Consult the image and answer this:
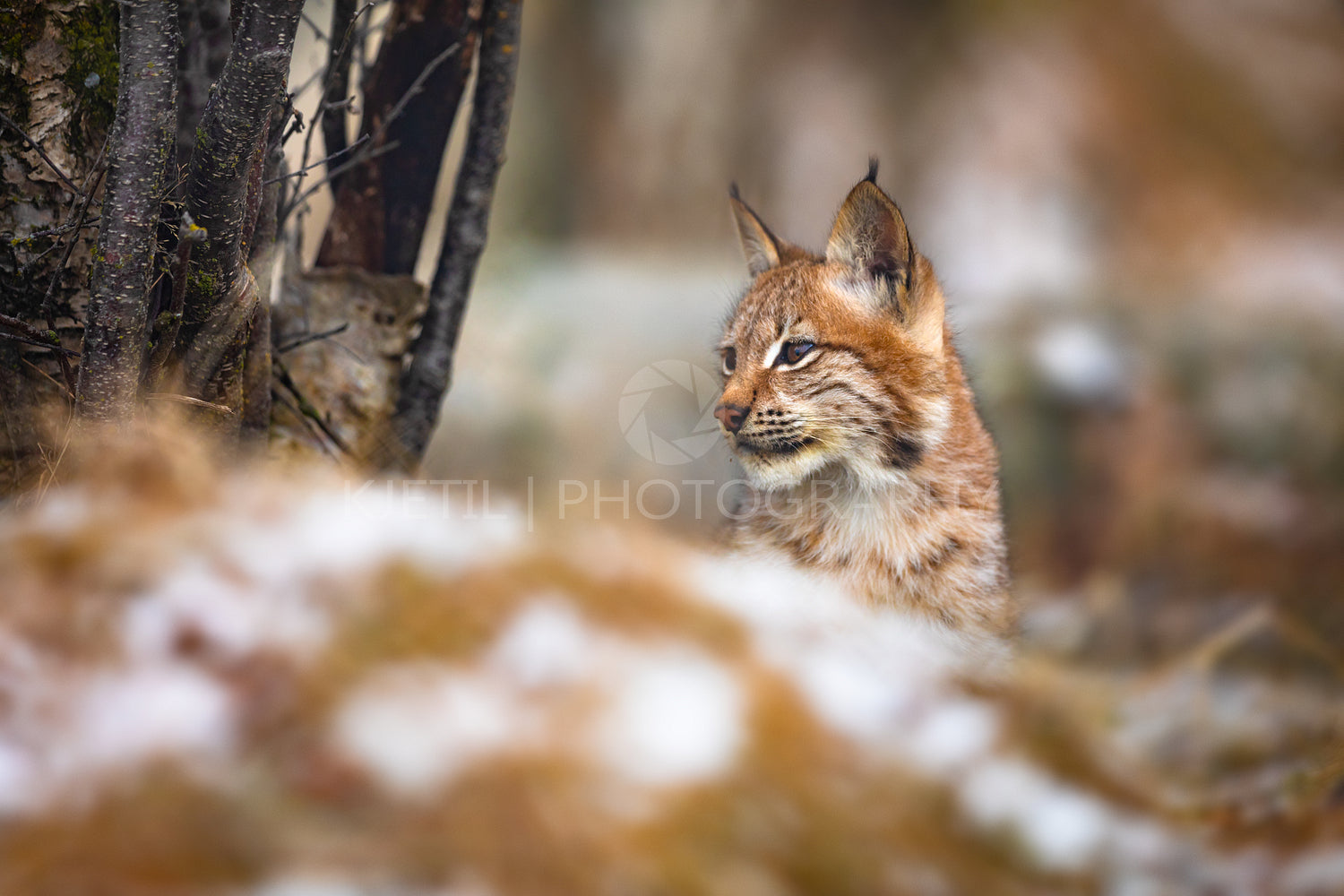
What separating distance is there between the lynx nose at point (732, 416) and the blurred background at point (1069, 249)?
0.87 meters

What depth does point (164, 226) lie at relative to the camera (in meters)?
1.28

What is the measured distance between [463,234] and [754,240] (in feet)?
1.80

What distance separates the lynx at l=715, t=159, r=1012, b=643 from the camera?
4.68 ft

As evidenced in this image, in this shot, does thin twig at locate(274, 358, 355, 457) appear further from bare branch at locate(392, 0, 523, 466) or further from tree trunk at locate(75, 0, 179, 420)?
tree trunk at locate(75, 0, 179, 420)

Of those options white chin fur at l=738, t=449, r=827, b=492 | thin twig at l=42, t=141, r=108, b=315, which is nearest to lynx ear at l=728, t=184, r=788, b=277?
white chin fur at l=738, t=449, r=827, b=492

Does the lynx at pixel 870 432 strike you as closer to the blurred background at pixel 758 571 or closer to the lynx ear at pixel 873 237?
the lynx ear at pixel 873 237

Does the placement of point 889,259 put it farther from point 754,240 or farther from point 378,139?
point 378,139

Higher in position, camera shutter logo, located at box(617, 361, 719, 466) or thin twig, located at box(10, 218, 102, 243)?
thin twig, located at box(10, 218, 102, 243)

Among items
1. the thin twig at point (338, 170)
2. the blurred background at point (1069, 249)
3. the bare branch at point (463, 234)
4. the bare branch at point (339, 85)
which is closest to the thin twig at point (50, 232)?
the thin twig at point (338, 170)

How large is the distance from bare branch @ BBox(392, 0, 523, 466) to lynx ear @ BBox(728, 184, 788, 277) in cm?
47

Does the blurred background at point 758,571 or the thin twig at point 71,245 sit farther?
the thin twig at point 71,245

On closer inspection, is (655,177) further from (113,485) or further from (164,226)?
(113,485)

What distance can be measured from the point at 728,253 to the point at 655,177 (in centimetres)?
55

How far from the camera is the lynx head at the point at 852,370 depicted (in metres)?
1.42
